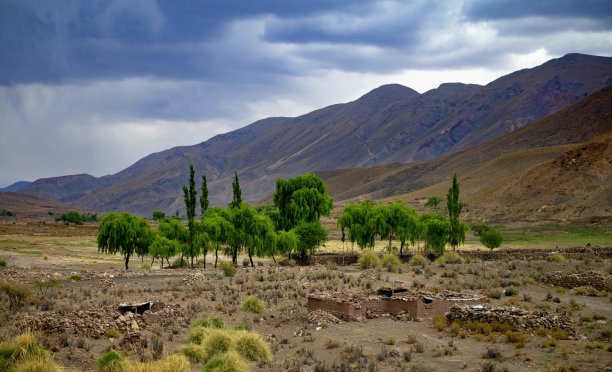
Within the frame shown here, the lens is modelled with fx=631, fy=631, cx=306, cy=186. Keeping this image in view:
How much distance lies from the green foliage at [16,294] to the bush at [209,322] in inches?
389

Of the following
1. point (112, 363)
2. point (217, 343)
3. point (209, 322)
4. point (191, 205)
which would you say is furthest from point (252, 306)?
point (191, 205)

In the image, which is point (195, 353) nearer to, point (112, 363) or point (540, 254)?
point (112, 363)

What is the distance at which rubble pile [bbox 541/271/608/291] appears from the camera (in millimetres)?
40375

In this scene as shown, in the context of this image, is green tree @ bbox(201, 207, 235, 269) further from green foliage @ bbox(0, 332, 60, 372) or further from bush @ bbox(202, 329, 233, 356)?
green foliage @ bbox(0, 332, 60, 372)

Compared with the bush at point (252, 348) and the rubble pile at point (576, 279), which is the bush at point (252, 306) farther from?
the rubble pile at point (576, 279)

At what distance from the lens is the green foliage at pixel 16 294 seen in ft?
106

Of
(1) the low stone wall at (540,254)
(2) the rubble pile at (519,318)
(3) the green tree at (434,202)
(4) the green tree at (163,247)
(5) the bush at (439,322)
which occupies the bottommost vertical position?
(5) the bush at (439,322)

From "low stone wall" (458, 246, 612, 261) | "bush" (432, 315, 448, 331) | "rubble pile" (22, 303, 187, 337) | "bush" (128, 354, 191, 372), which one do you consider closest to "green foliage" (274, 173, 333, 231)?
"low stone wall" (458, 246, 612, 261)

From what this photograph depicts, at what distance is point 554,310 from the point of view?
32406 mm

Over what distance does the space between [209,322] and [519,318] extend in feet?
44.4

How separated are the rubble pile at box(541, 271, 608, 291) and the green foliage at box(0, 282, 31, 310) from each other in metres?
32.8

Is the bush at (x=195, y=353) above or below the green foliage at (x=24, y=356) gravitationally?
below

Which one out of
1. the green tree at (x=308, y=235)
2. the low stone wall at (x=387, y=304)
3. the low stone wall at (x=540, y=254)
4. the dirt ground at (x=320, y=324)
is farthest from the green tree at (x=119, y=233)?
the low stone wall at (x=387, y=304)

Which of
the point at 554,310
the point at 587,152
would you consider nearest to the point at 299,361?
the point at 554,310
